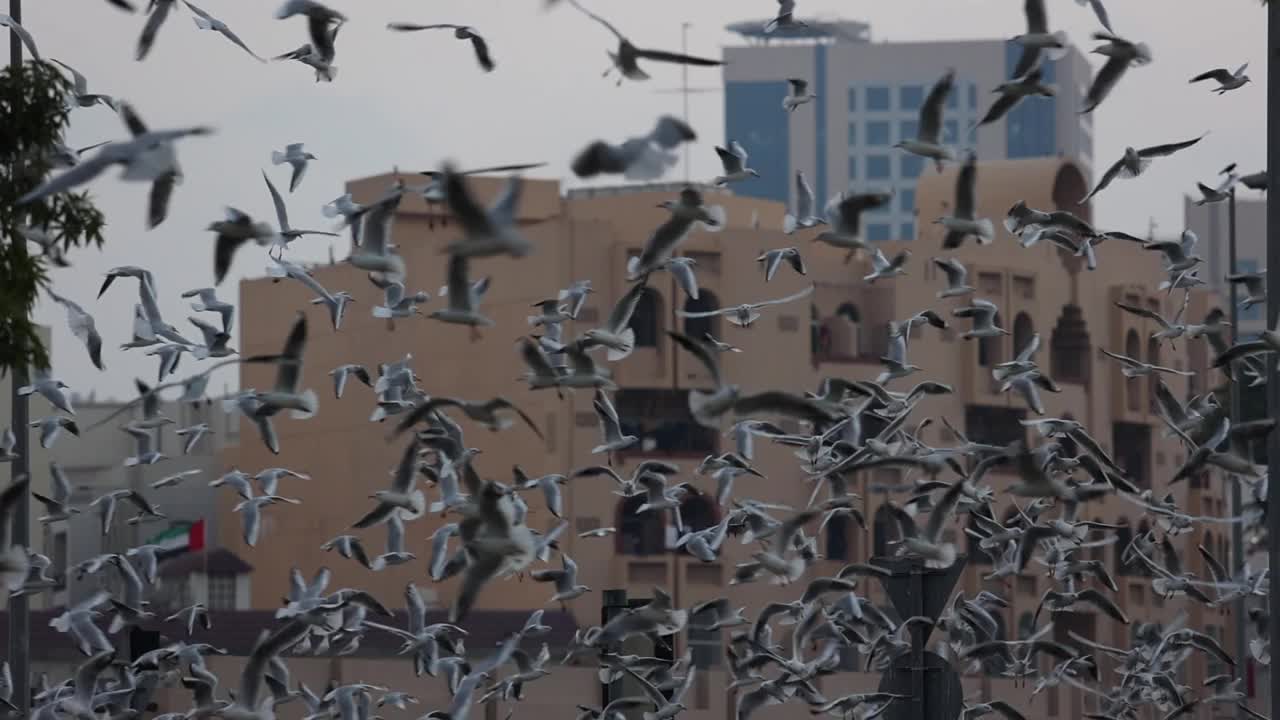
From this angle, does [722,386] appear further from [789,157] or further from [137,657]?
[789,157]

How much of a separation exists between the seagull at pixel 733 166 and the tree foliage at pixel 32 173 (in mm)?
5128

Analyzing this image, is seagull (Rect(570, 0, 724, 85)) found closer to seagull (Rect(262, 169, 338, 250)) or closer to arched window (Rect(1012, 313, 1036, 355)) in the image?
seagull (Rect(262, 169, 338, 250))

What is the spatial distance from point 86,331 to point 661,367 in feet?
116

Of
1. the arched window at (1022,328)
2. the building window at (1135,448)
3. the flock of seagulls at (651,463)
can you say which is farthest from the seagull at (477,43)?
the building window at (1135,448)

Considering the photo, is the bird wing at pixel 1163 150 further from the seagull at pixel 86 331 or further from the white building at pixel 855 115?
the white building at pixel 855 115

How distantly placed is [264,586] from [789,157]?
78.2 metres

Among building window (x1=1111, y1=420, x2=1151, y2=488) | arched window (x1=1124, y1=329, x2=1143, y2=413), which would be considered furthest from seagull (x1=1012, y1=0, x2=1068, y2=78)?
building window (x1=1111, y1=420, x2=1151, y2=488)

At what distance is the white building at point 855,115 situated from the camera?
134 metres

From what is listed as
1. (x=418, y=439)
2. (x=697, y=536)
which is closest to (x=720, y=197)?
(x=697, y=536)

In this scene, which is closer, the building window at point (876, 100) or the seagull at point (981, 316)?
the seagull at point (981, 316)

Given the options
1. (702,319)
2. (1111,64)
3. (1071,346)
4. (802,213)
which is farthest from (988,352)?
(1111,64)

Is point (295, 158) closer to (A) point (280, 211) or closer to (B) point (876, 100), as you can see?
(A) point (280, 211)

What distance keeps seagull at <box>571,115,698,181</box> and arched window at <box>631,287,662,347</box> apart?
139 ft

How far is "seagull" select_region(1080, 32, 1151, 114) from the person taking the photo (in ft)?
50.5
